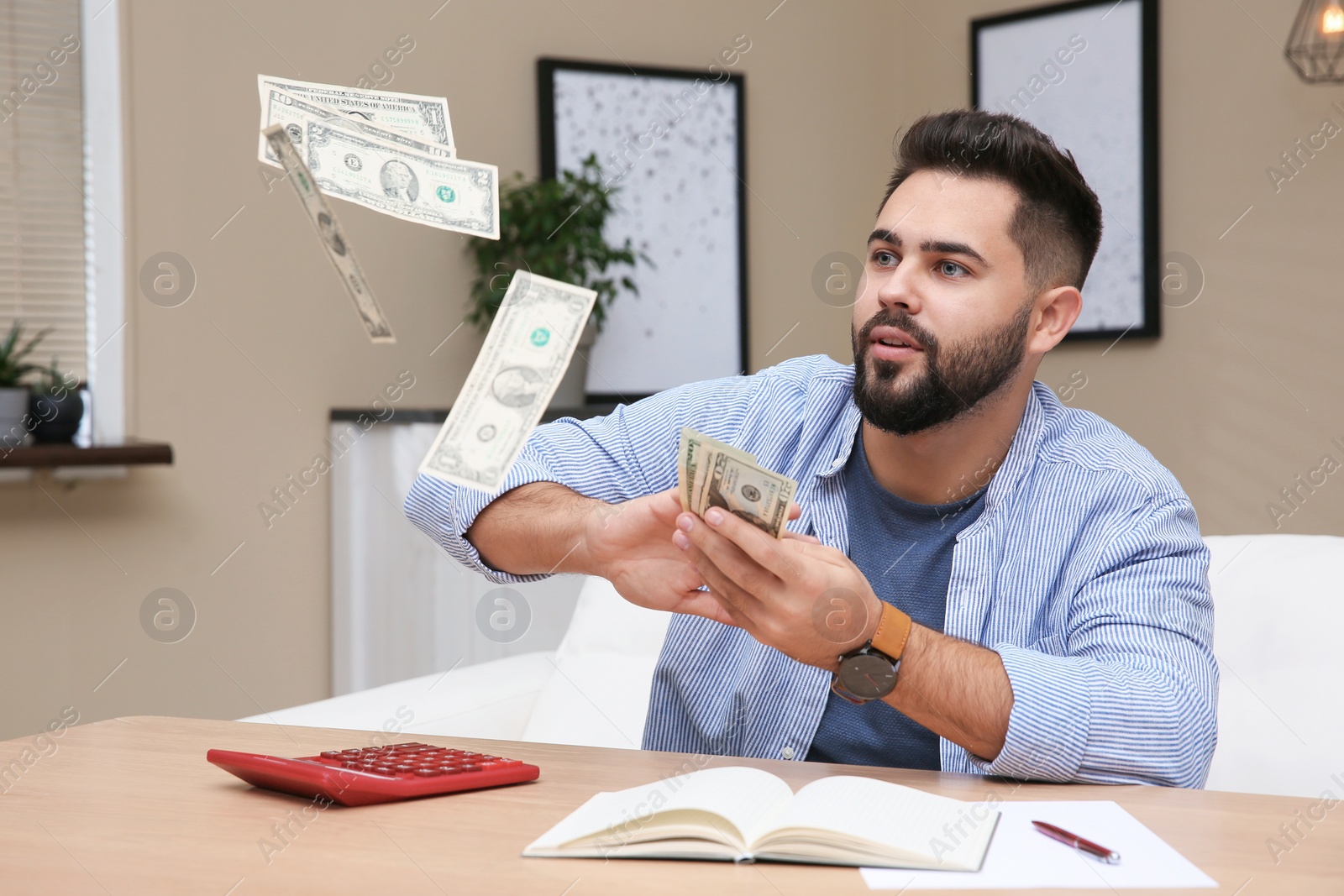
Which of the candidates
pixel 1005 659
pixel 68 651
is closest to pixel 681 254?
pixel 68 651

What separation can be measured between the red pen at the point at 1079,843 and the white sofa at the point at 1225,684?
64cm

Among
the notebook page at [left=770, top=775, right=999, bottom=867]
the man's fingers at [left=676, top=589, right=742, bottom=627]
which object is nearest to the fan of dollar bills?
the man's fingers at [left=676, top=589, right=742, bottom=627]

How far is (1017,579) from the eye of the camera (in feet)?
4.37

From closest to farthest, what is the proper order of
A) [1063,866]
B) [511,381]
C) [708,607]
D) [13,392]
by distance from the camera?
[1063,866]
[511,381]
[708,607]
[13,392]

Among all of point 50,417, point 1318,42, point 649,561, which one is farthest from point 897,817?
point 1318,42

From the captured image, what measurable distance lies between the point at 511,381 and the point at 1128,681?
606 mm

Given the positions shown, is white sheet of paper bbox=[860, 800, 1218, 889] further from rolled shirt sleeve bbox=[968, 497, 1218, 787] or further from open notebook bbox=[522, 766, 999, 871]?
rolled shirt sleeve bbox=[968, 497, 1218, 787]

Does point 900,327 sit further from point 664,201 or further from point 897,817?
point 664,201

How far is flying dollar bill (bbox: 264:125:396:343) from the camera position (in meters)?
1.01

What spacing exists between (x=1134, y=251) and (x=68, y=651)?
287 cm

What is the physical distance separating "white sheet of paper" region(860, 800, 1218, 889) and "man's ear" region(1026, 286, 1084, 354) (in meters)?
0.79

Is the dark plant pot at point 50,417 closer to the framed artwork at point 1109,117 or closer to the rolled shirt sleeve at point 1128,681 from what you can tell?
the rolled shirt sleeve at point 1128,681

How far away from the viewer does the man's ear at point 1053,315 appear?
1.56 metres

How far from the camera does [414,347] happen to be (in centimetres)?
313
